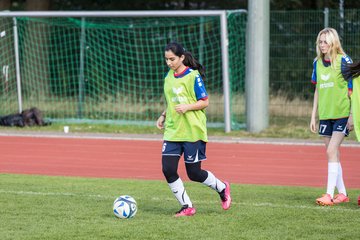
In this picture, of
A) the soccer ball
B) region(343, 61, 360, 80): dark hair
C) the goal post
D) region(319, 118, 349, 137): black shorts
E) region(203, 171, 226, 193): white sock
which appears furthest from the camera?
the goal post

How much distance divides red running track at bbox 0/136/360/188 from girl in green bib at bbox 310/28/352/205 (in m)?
2.36

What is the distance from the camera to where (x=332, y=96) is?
10.4 m

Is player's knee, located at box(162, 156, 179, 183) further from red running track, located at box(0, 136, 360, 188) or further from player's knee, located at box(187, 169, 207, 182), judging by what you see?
red running track, located at box(0, 136, 360, 188)

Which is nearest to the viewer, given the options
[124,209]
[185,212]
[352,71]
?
[124,209]

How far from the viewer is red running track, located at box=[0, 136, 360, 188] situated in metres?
13.8

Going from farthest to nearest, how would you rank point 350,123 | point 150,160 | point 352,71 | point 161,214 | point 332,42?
point 150,160 < point 350,123 < point 332,42 < point 352,71 < point 161,214

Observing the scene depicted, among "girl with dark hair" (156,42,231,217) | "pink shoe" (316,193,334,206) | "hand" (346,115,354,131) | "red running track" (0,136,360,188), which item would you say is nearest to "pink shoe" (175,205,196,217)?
"girl with dark hair" (156,42,231,217)

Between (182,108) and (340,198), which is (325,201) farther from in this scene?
(182,108)

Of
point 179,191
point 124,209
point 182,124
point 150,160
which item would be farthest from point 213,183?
point 150,160

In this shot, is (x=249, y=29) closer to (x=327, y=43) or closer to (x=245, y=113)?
(x=245, y=113)

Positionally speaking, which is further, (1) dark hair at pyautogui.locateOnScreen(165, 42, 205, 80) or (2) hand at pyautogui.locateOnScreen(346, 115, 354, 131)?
(2) hand at pyautogui.locateOnScreen(346, 115, 354, 131)

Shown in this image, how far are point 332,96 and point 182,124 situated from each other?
197 centimetres

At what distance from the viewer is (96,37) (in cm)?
2472

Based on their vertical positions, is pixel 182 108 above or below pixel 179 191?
above
